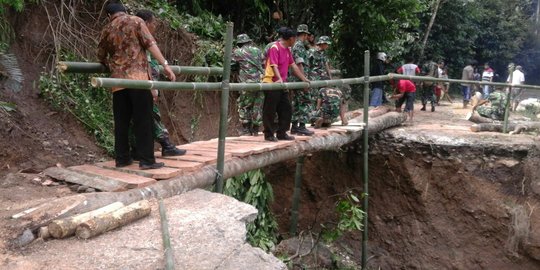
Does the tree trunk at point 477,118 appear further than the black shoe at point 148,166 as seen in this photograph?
Yes

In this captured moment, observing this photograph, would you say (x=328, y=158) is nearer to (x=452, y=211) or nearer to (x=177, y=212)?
(x=452, y=211)

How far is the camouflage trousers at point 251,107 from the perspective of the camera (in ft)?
18.3

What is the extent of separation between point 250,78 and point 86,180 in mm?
2613

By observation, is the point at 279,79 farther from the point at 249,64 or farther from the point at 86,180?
the point at 86,180

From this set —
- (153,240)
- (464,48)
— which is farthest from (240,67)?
(464,48)

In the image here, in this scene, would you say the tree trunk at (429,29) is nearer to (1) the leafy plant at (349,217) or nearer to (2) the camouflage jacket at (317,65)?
(2) the camouflage jacket at (317,65)

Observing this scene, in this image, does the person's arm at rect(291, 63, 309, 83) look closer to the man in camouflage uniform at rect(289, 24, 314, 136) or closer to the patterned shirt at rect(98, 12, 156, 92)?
the man in camouflage uniform at rect(289, 24, 314, 136)

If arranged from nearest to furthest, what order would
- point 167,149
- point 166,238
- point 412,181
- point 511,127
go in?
point 166,238, point 167,149, point 412,181, point 511,127

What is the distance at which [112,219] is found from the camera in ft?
8.47

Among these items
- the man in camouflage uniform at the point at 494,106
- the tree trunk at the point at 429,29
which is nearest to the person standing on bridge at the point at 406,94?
the man in camouflage uniform at the point at 494,106

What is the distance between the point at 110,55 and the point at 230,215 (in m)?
1.48

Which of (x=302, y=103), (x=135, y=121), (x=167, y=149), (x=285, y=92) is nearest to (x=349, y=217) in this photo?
(x=302, y=103)

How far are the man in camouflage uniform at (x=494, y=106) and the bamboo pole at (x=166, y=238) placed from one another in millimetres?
7579

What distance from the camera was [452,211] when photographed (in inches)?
278
